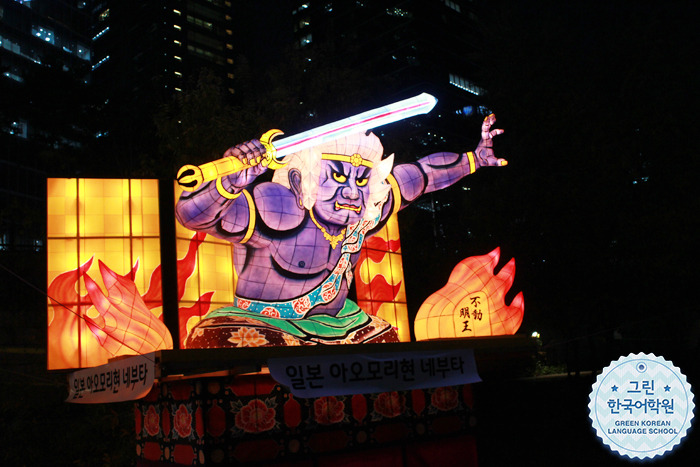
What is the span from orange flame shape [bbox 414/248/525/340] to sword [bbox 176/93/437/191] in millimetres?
2499

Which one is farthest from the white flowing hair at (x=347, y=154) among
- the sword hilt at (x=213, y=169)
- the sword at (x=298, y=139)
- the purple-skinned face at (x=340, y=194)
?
the sword hilt at (x=213, y=169)

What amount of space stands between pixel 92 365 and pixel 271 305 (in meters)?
2.40

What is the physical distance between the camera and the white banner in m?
7.48

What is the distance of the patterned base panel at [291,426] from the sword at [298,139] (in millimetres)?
2671

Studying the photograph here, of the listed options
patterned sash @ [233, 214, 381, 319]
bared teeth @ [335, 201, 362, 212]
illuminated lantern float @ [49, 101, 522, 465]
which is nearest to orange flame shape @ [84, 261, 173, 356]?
illuminated lantern float @ [49, 101, 522, 465]

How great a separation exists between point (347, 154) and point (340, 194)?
2.01ft

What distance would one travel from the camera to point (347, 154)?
1007cm

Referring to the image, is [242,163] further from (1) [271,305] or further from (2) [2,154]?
(2) [2,154]

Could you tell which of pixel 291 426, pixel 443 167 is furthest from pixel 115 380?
pixel 443 167

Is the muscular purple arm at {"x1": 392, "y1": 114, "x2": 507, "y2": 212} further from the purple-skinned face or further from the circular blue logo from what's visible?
the circular blue logo

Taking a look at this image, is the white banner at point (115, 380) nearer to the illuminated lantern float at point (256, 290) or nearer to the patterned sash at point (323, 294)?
the illuminated lantern float at point (256, 290)

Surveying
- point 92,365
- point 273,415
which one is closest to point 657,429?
point 273,415

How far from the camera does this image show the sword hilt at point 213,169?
8336 millimetres

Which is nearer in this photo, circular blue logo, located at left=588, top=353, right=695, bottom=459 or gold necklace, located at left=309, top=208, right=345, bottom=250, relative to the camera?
circular blue logo, located at left=588, top=353, right=695, bottom=459
